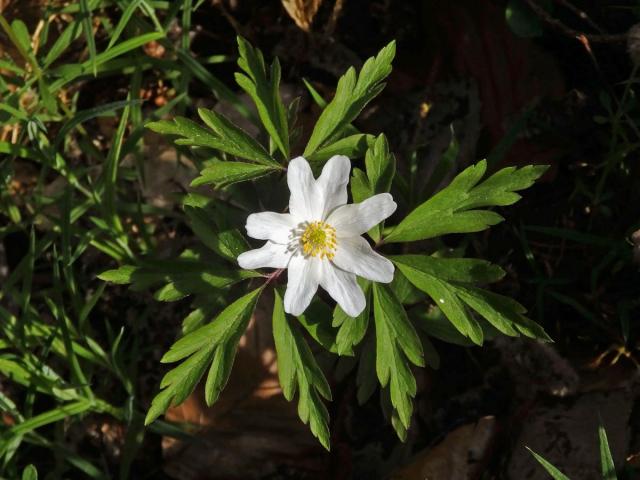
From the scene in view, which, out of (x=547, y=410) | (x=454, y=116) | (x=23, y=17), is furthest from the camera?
(x=23, y=17)

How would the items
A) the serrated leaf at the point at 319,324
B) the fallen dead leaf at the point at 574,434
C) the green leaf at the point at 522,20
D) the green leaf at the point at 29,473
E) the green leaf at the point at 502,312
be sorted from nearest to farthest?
the green leaf at the point at 502,312
the serrated leaf at the point at 319,324
the green leaf at the point at 29,473
the fallen dead leaf at the point at 574,434
the green leaf at the point at 522,20

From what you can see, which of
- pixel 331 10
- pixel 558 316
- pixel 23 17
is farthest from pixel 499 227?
pixel 23 17

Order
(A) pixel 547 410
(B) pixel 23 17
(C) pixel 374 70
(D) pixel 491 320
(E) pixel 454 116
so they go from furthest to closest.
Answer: (B) pixel 23 17 → (E) pixel 454 116 → (A) pixel 547 410 → (C) pixel 374 70 → (D) pixel 491 320

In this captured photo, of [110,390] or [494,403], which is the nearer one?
[494,403]

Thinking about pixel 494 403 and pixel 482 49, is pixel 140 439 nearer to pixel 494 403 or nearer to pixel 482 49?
pixel 494 403

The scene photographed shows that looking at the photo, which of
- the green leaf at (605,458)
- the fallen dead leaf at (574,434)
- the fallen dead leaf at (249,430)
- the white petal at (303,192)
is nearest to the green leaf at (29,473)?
the fallen dead leaf at (249,430)

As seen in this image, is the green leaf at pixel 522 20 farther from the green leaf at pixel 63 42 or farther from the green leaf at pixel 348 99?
the green leaf at pixel 63 42
